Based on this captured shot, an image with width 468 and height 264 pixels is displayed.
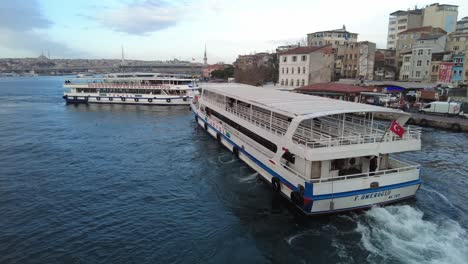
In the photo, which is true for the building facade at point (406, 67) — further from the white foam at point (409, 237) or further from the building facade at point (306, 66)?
the white foam at point (409, 237)

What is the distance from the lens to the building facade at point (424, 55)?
2502 inches

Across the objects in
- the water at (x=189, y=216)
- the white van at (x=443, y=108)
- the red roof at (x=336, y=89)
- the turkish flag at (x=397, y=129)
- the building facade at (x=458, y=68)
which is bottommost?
the water at (x=189, y=216)

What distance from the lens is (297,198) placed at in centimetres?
1534

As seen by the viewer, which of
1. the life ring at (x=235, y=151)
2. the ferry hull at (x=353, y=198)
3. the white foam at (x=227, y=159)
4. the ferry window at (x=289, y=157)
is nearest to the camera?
the ferry hull at (x=353, y=198)

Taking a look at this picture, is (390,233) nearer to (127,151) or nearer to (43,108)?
(127,151)

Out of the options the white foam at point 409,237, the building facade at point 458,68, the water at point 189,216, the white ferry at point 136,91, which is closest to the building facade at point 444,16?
the building facade at point 458,68

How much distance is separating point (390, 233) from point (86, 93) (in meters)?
65.3

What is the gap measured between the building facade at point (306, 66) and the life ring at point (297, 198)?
165 ft

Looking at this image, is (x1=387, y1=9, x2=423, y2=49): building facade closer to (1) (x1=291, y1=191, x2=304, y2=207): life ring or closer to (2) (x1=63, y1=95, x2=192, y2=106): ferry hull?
(2) (x1=63, y1=95, x2=192, y2=106): ferry hull

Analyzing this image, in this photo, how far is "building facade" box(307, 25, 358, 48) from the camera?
93.2 m

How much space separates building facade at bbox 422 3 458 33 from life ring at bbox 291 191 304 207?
99430 mm

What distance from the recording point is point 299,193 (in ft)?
49.6

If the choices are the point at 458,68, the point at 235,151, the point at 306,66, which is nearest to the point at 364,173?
the point at 235,151

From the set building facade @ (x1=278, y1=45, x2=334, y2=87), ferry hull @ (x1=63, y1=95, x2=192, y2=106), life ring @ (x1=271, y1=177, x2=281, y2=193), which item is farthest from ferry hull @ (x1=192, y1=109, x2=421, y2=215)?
building facade @ (x1=278, y1=45, x2=334, y2=87)
